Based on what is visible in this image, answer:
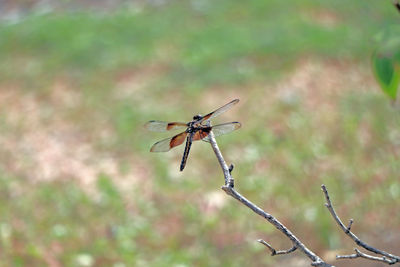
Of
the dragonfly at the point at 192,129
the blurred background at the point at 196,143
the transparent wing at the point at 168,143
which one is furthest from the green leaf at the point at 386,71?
the blurred background at the point at 196,143

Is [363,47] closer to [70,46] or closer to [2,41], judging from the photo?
[70,46]

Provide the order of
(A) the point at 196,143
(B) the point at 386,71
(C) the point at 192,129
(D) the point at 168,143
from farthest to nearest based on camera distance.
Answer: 1. (A) the point at 196,143
2. (D) the point at 168,143
3. (C) the point at 192,129
4. (B) the point at 386,71

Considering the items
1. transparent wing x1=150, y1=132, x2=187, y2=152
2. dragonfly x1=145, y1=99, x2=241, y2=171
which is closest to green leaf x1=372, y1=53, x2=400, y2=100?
dragonfly x1=145, y1=99, x2=241, y2=171

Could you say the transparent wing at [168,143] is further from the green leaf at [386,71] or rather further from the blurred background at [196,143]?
the blurred background at [196,143]

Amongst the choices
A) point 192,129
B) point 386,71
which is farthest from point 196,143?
point 386,71

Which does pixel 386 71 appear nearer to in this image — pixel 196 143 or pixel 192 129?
pixel 192 129

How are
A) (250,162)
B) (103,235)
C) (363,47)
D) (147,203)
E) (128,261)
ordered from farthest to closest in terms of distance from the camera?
(363,47) < (250,162) < (147,203) < (103,235) < (128,261)

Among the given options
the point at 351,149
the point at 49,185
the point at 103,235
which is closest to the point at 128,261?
the point at 103,235

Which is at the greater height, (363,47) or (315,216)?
(363,47)
